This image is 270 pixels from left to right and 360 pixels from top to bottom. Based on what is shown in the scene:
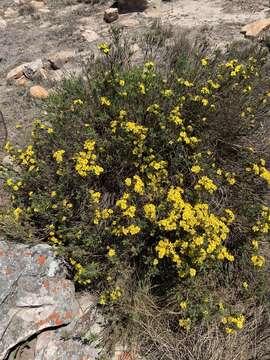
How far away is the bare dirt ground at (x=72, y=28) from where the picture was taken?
6188 millimetres

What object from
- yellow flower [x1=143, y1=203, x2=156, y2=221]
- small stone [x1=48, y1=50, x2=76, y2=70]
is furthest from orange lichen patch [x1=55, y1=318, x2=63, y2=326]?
small stone [x1=48, y1=50, x2=76, y2=70]

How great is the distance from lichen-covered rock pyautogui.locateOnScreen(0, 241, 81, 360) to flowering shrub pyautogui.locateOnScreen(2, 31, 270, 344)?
0.70 feet

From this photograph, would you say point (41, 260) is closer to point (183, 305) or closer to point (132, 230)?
point (132, 230)

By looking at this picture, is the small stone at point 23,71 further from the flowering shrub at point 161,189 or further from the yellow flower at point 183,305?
the yellow flower at point 183,305

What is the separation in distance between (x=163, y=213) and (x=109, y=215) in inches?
22.0

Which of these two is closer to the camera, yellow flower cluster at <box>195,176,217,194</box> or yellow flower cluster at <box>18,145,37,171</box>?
yellow flower cluster at <box>195,176,217,194</box>

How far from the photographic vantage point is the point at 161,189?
10.3 feet

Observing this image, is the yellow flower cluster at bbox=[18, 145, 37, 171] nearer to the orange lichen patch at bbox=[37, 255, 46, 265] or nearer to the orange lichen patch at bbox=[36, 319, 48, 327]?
the orange lichen patch at bbox=[37, 255, 46, 265]

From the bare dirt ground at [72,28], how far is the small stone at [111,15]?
0.45 feet

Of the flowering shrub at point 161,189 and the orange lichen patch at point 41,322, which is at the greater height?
the flowering shrub at point 161,189

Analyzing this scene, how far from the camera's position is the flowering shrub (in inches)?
116

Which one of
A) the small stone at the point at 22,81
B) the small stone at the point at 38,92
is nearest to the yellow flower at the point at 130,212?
the small stone at the point at 38,92

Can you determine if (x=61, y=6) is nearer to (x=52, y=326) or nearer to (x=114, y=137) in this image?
(x=114, y=137)

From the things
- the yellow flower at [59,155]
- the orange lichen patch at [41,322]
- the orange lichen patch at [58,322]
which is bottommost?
the orange lichen patch at [58,322]
